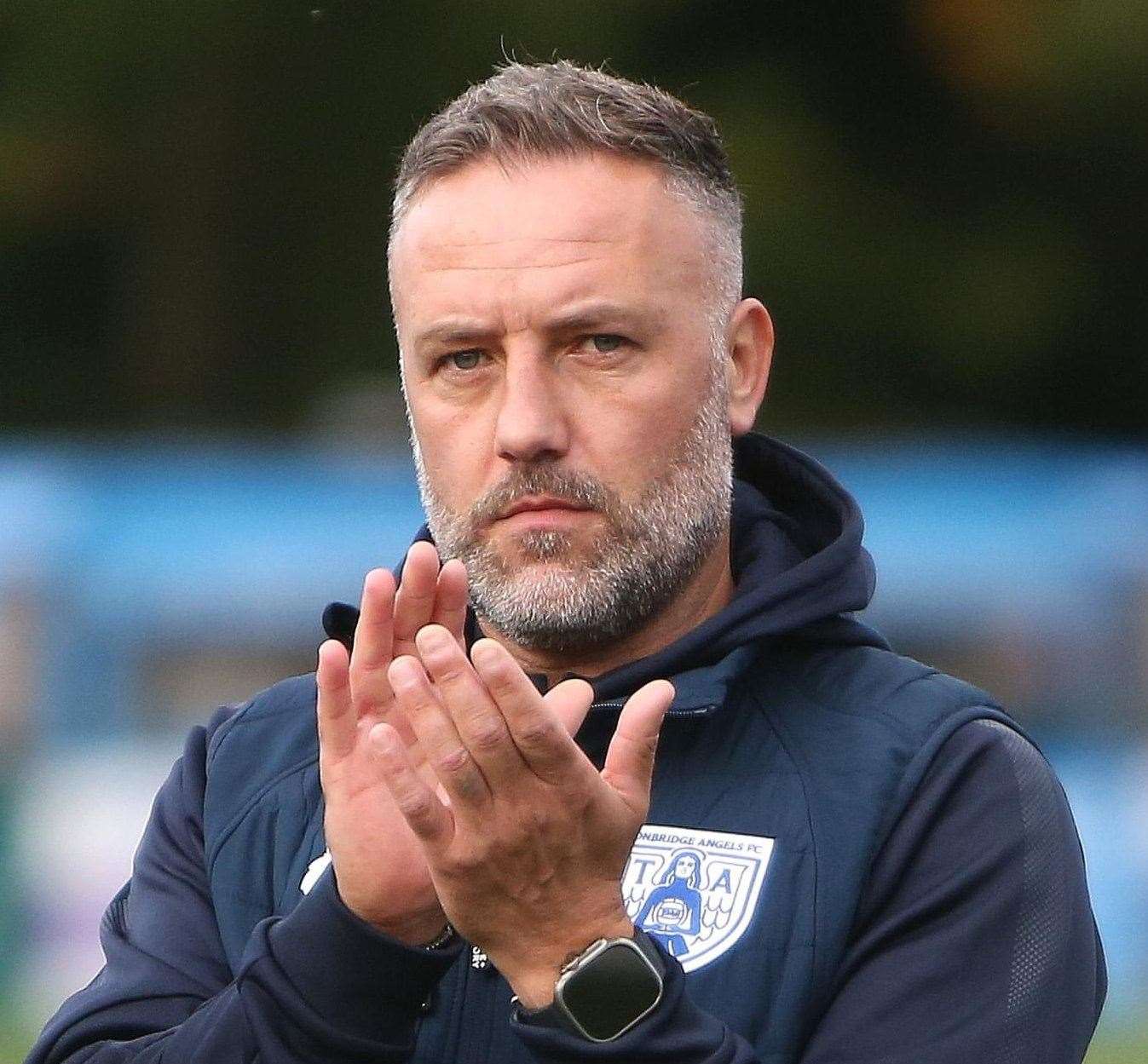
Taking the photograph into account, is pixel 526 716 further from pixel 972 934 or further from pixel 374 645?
pixel 972 934

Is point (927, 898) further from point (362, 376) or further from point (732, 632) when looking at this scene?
point (362, 376)

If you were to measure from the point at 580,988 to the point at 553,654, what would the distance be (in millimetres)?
744

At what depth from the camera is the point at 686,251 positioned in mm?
2764

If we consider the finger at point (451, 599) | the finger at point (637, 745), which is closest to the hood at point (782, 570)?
the finger at point (451, 599)

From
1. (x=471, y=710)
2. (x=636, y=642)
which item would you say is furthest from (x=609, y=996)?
(x=636, y=642)

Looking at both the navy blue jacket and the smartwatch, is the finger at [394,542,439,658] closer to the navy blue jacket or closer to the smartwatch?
the navy blue jacket

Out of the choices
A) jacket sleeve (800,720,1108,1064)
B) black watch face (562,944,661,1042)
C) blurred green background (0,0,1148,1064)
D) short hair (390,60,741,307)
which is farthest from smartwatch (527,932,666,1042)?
blurred green background (0,0,1148,1064)

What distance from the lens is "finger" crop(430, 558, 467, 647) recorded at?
2.33 m

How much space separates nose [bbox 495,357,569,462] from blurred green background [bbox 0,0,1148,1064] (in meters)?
8.91

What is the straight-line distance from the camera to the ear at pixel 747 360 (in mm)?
2924

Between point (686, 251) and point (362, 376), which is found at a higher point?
point (686, 251)

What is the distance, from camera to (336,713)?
7.59 ft

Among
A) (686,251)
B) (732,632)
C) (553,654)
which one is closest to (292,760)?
(553,654)

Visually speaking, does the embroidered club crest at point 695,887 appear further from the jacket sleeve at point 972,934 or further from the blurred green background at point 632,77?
the blurred green background at point 632,77
